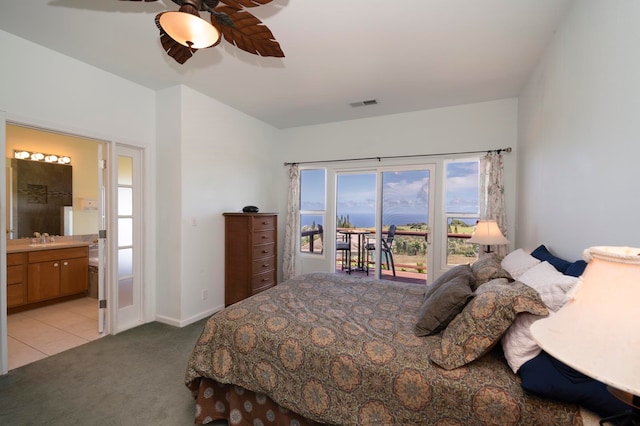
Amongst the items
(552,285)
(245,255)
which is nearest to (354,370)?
(552,285)

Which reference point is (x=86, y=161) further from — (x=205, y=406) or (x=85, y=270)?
(x=205, y=406)

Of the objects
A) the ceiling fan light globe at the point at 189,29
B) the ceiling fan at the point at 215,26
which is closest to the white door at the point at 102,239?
the ceiling fan at the point at 215,26

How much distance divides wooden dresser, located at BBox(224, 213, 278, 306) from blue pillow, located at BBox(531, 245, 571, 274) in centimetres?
300

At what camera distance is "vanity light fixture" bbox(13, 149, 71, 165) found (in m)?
4.01

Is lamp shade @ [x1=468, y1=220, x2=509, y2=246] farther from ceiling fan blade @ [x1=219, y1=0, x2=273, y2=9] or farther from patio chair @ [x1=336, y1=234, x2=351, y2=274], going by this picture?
ceiling fan blade @ [x1=219, y1=0, x2=273, y2=9]

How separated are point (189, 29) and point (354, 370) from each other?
6.17 feet

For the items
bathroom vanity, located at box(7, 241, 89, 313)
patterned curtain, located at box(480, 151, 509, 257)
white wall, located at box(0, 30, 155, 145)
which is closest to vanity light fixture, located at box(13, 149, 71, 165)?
bathroom vanity, located at box(7, 241, 89, 313)

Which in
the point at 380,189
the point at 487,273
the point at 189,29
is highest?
the point at 189,29

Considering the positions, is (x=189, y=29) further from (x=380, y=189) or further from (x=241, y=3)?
(x=380, y=189)

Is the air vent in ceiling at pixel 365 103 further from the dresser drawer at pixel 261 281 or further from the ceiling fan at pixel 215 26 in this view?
the dresser drawer at pixel 261 281

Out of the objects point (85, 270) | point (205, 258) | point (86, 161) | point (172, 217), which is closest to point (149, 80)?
point (172, 217)

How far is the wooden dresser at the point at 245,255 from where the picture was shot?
369 cm

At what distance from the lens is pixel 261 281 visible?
3852mm

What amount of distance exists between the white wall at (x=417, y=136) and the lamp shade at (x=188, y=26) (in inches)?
123
